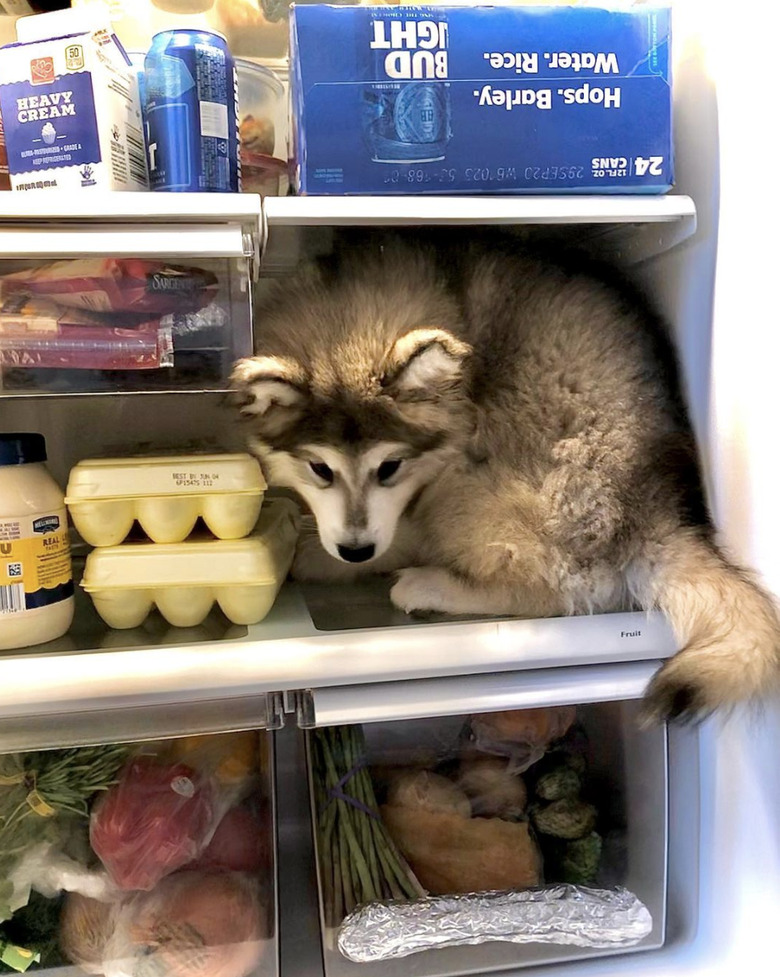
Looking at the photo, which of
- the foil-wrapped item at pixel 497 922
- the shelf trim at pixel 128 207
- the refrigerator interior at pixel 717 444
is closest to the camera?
the shelf trim at pixel 128 207

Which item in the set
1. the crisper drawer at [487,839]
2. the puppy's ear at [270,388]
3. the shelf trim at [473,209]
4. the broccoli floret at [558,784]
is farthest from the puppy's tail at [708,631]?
the puppy's ear at [270,388]

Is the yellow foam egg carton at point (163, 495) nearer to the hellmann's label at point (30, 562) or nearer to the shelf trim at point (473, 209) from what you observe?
the hellmann's label at point (30, 562)

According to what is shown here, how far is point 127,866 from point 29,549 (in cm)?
41

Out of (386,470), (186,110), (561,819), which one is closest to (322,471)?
(386,470)

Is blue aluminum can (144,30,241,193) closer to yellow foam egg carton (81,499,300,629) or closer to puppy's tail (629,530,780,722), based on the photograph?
yellow foam egg carton (81,499,300,629)

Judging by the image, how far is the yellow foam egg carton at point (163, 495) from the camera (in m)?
0.96

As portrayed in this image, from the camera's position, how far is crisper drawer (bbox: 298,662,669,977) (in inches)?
41.7

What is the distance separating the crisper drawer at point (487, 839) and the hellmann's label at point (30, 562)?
40cm

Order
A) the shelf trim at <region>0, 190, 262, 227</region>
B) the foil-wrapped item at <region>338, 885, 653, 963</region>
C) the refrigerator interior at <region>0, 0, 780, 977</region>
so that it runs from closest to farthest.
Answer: the shelf trim at <region>0, 190, 262, 227</region>, the refrigerator interior at <region>0, 0, 780, 977</region>, the foil-wrapped item at <region>338, 885, 653, 963</region>

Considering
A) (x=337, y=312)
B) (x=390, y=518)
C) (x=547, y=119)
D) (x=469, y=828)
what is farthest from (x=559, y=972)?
(x=547, y=119)

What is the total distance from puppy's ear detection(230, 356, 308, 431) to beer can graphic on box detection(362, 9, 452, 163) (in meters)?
0.27

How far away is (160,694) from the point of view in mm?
908

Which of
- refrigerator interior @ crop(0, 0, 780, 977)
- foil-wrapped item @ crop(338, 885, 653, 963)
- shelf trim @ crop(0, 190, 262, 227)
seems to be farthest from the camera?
foil-wrapped item @ crop(338, 885, 653, 963)

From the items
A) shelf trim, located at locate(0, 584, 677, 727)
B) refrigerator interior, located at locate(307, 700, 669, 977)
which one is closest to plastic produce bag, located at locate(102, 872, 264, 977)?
refrigerator interior, located at locate(307, 700, 669, 977)
